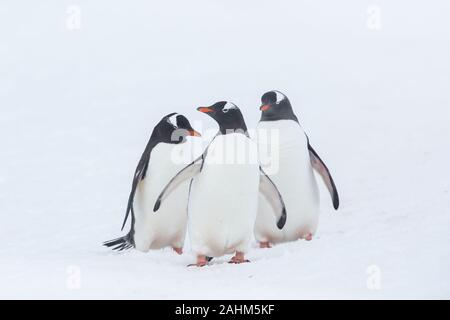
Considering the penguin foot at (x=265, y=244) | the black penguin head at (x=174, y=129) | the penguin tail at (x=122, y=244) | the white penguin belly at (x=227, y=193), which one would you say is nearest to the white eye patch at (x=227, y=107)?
the white penguin belly at (x=227, y=193)

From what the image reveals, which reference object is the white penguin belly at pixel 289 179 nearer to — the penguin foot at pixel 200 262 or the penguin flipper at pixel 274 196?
the penguin flipper at pixel 274 196

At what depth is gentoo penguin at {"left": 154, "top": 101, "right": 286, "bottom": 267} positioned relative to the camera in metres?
4.17

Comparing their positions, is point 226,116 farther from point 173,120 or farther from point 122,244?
point 122,244

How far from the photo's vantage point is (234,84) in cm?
1118

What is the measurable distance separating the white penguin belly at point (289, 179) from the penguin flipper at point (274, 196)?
0.13 meters

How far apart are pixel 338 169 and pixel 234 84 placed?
4.38m

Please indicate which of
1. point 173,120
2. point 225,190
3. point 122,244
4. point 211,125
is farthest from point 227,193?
point 211,125

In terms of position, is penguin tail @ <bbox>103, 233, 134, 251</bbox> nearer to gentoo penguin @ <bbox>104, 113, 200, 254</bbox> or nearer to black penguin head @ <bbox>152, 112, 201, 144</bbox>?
gentoo penguin @ <bbox>104, 113, 200, 254</bbox>

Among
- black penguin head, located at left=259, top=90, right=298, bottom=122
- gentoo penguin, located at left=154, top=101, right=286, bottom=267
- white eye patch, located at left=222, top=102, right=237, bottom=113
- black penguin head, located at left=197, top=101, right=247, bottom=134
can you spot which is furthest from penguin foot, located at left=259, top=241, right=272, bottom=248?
white eye patch, located at left=222, top=102, right=237, bottom=113

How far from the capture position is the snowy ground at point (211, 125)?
3.84 m

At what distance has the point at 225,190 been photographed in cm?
418

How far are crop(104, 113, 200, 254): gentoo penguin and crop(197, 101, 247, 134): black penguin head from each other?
32cm

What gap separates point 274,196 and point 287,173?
0.24m

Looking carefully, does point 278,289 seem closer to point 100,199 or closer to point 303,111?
point 100,199
